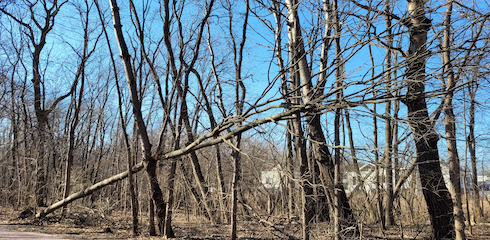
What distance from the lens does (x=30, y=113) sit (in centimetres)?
1800

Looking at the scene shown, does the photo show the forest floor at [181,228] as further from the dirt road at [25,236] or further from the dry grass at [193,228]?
the dirt road at [25,236]

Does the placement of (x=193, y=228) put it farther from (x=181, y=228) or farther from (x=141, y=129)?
(x=141, y=129)

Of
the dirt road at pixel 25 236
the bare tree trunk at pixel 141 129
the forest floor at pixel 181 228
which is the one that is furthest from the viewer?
the forest floor at pixel 181 228

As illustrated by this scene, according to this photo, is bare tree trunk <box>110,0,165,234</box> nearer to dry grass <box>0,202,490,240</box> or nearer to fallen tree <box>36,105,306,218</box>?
fallen tree <box>36,105,306,218</box>

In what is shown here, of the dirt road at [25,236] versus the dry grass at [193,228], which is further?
the dry grass at [193,228]

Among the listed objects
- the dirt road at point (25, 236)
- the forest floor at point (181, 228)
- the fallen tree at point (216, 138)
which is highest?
the fallen tree at point (216, 138)

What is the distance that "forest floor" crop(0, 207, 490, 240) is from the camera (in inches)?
339

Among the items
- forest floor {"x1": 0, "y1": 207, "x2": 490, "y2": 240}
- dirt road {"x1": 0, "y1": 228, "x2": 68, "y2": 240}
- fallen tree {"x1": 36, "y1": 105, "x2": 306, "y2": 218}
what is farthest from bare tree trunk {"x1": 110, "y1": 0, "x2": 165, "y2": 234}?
dirt road {"x1": 0, "y1": 228, "x2": 68, "y2": 240}

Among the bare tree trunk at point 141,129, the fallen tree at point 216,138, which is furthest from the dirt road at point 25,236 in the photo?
the bare tree trunk at point 141,129

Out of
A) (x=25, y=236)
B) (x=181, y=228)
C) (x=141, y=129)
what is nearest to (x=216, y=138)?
(x=141, y=129)

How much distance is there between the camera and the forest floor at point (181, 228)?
8.61 m

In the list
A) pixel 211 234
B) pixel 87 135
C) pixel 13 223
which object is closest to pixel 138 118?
pixel 211 234

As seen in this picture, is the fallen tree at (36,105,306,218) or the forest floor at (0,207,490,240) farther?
the forest floor at (0,207,490,240)

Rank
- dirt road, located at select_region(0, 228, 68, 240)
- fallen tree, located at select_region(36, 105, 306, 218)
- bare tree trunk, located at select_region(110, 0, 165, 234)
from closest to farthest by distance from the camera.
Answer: fallen tree, located at select_region(36, 105, 306, 218)
dirt road, located at select_region(0, 228, 68, 240)
bare tree trunk, located at select_region(110, 0, 165, 234)
